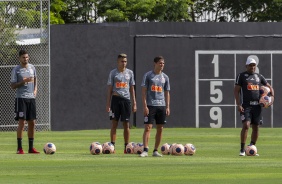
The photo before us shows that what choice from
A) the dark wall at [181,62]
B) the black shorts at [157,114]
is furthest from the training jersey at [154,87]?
the dark wall at [181,62]

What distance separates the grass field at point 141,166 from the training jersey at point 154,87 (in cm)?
126

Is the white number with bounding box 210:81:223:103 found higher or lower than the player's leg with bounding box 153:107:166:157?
higher

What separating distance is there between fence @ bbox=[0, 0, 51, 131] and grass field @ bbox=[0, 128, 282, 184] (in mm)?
8100

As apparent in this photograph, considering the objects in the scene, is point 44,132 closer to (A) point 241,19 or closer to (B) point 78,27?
(B) point 78,27

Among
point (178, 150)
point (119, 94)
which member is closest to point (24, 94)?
point (119, 94)

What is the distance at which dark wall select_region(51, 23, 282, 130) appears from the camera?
39188mm

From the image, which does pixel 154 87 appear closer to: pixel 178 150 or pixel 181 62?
pixel 178 150

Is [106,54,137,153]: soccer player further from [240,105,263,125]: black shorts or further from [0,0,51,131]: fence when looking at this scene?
[0,0,51,131]: fence

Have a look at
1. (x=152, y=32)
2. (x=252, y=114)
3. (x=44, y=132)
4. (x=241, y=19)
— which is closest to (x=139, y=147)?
(x=252, y=114)

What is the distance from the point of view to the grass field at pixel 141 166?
17297mm

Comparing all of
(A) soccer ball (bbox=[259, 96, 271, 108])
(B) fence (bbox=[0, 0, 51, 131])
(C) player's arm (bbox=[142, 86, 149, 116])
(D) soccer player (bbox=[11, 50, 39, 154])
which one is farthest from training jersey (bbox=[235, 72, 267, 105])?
(B) fence (bbox=[0, 0, 51, 131])

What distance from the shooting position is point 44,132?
3709 centimetres

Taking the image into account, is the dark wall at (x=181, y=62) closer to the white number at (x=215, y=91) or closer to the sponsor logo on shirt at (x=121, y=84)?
the white number at (x=215, y=91)

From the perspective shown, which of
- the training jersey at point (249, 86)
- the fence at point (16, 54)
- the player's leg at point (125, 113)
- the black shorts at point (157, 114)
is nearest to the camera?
the black shorts at point (157, 114)
